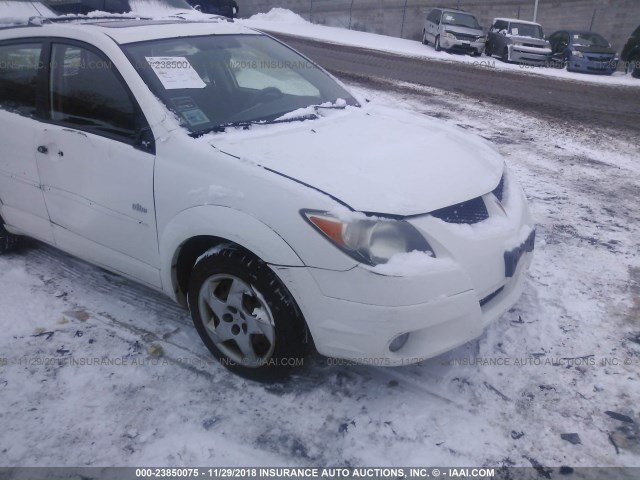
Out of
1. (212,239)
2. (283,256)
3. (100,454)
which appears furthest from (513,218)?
(100,454)

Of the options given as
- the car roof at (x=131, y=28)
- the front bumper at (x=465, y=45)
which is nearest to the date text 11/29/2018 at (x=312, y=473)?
the car roof at (x=131, y=28)

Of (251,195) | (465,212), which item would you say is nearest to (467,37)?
(465,212)

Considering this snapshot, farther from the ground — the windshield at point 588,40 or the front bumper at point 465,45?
the windshield at point 588,40

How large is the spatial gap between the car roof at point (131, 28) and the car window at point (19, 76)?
0.40ft

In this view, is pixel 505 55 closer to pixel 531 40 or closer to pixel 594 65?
pixel 531 40

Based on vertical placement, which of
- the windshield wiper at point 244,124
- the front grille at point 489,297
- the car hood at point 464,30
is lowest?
the front grille at point 489,297

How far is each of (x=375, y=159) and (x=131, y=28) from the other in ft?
5.82

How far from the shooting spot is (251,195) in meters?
2.45

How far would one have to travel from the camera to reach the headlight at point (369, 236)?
2.30 metres

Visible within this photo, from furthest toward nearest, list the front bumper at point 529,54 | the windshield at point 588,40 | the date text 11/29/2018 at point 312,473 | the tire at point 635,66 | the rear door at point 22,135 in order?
1. the front bumper at point 529,54
2. the windshield at point 588,40
3. the tire at point 635,66
4. the rear door at point 22,135
5. the date text 11/29/2018 at point 312,473

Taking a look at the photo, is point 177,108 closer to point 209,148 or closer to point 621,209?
point 209,148

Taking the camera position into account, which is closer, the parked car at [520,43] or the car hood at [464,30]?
the parked car at [520,43]

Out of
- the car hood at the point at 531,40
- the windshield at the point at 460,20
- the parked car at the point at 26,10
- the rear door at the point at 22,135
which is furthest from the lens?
the windshield at the point at 460,20

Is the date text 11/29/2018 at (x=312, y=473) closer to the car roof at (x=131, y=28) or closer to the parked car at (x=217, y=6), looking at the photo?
the car roof at (x=131, y=28)
